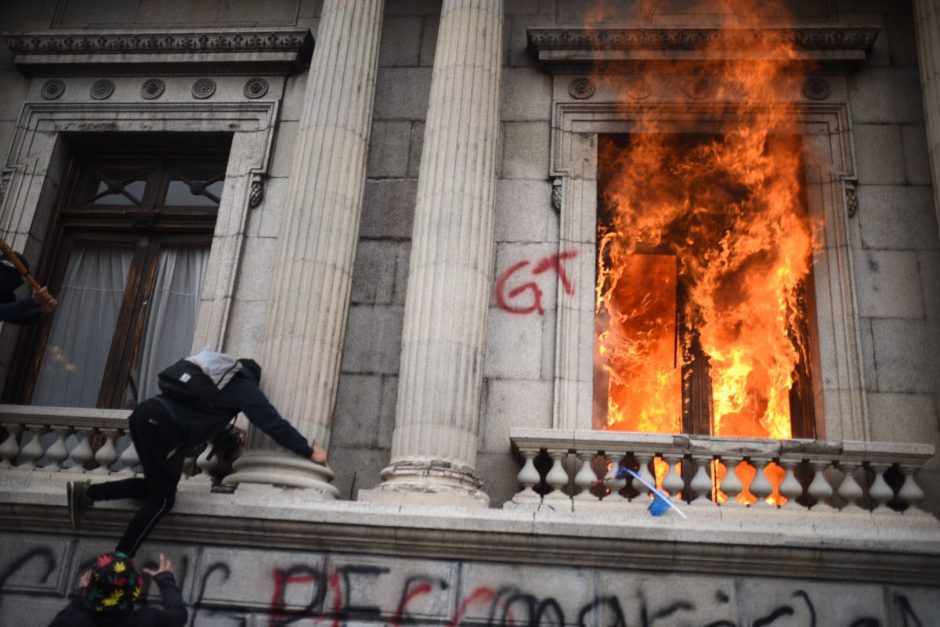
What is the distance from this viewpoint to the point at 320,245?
995 cm

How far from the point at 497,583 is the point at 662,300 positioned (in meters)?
7.46

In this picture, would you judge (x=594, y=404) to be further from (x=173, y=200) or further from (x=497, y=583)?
(x=173, y=200)

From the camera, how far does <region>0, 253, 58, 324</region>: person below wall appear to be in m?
9.04

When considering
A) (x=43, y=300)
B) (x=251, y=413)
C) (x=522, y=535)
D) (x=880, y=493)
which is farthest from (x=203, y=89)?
(x=880, y=493)

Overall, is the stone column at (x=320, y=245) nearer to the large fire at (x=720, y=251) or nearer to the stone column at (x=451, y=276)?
the stone column at (x=451, y=276)

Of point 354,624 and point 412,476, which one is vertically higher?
point 412,476

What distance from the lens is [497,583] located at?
780cm

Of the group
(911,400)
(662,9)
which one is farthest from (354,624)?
(662,9)

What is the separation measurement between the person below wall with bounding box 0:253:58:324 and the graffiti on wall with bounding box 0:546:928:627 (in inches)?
126

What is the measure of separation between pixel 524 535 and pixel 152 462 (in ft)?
11.0

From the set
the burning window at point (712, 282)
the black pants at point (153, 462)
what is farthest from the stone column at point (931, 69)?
the black pants at point (153, 462)

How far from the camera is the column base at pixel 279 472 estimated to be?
8578 millimetres

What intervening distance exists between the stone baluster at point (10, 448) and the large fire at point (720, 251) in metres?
7.50

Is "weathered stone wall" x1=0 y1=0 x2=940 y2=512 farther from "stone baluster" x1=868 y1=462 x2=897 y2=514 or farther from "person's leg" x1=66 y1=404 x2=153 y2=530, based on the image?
"person's leg" x1=66 y1=404 x2=153 y2=530
